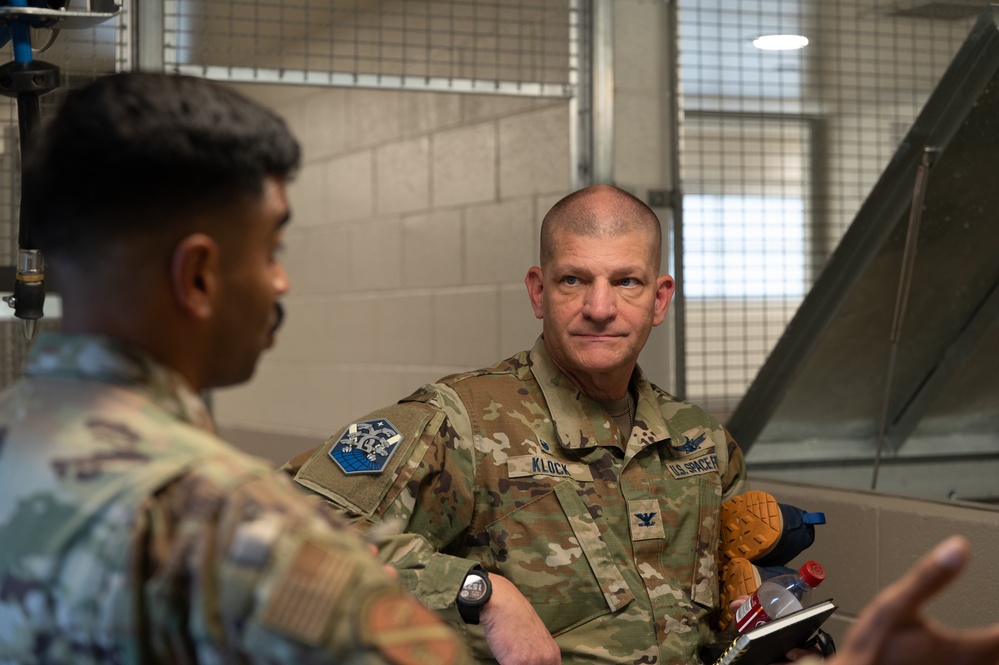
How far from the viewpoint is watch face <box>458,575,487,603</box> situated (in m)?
1.63

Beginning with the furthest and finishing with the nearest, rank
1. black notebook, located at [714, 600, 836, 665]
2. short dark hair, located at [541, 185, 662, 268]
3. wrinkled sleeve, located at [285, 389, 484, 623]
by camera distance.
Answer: short dark hair, located at [541, 185, 662, 268] < wrinkled sleeve, located at [285, 389, 484, 623] < black notebook, located at [714, 600, 836, 665]

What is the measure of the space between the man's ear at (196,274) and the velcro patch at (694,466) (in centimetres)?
135

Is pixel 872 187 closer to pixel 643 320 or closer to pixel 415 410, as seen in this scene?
pixel 643 320

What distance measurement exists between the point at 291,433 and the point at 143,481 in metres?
4.05

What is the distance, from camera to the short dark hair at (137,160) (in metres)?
0.76

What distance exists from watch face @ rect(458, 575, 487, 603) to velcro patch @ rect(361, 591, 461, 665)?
3.00ft

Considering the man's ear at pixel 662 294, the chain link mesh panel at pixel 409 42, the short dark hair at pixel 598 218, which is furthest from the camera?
the chain link mesh panel at pixel 409 42

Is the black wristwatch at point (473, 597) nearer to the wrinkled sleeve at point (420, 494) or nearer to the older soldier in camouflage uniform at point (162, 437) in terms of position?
the wrinkled sleeve at point (420, 494)

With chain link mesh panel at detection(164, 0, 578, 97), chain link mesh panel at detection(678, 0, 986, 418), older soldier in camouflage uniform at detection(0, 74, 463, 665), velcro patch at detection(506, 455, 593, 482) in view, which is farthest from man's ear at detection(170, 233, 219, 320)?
chain link mesh panel at detection(678, 0, 986, 418)

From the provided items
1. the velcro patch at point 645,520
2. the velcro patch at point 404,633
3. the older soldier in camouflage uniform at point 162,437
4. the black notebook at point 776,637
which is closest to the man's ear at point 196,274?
the older soldier in camouflage uniform at point 162,437

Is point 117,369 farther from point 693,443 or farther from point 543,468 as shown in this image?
point 693,443

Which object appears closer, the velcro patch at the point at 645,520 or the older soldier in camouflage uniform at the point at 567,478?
the older soldier in camouflage uniform at the point at 567,478

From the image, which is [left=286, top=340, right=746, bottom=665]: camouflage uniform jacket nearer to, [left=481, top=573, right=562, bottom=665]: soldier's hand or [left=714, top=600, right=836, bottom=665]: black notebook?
[left=481, top=573, right=562, bottom=665]: soldier's hand

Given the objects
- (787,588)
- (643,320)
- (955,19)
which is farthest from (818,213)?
(787,588)
